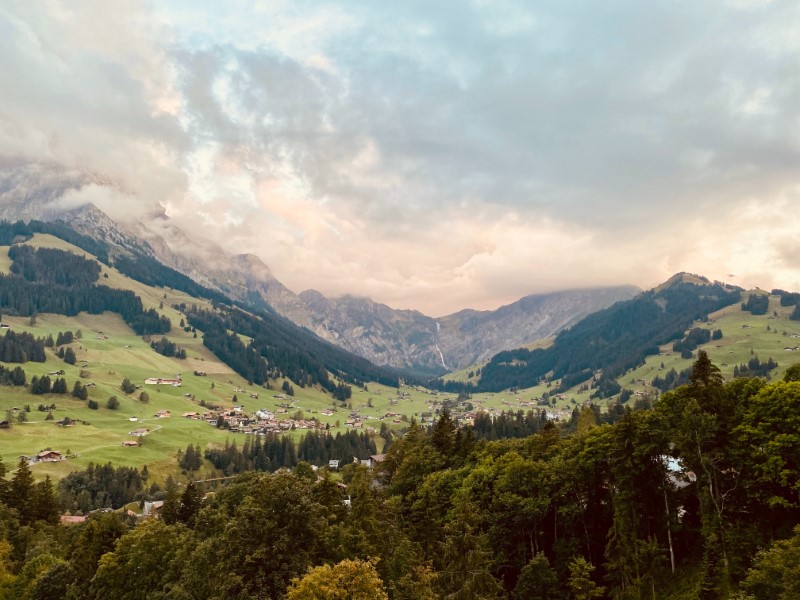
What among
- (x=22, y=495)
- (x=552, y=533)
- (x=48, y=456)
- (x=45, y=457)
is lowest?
(x=45, y=457)

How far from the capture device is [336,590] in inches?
1369

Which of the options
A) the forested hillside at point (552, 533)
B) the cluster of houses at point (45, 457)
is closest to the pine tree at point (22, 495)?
the forested hillside at point (552, 533)

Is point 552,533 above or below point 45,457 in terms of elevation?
above

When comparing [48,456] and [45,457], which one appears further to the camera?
[48,456]

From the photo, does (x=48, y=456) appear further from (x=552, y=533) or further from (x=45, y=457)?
(x=552, y=533)

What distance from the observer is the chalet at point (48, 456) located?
19461 centimetres

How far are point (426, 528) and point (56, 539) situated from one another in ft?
221

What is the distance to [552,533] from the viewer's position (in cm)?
7600

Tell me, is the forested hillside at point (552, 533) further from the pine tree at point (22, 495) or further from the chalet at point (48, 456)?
the chalet at point (48, 456)

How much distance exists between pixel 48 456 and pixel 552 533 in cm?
20068

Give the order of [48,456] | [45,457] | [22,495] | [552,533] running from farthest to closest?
[48,456] → [45,457] → [22,495] → [552,533]

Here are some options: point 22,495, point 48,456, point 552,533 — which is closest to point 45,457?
point 48,456

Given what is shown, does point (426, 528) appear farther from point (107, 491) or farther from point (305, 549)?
point (107, 491)

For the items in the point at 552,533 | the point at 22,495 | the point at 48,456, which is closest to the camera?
the point at 552,533
